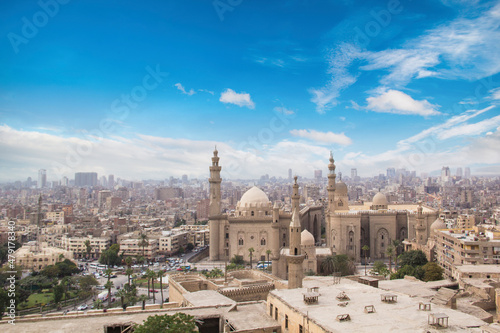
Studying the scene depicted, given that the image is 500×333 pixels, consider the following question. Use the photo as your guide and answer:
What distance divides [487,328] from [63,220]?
227 ft

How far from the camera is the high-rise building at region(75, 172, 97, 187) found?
16162cm

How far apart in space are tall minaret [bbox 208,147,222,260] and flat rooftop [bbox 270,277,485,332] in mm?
23015

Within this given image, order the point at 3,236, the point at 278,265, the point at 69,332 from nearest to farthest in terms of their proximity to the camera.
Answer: the point at 69,332 < the point at 278,265 < the point at 3,236

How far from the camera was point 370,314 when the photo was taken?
12438 millimetres

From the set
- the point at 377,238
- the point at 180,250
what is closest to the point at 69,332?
the point at 377,238

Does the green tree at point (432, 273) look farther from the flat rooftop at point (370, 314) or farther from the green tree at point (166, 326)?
the green tree at point (166, 326)

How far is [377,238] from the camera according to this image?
38.0 m

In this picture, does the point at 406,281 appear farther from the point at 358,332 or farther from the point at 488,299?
the point at 358,332

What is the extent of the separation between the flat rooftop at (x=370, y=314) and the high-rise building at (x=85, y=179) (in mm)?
159973

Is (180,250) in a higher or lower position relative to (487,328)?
lower

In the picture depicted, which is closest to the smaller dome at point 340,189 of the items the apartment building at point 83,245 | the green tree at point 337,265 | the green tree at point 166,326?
the green tree at point 337,265

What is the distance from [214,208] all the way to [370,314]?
28.4 metres

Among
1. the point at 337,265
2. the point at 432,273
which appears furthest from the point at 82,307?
the point at 432,273

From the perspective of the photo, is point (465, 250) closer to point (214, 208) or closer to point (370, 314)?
point (370, 314)
